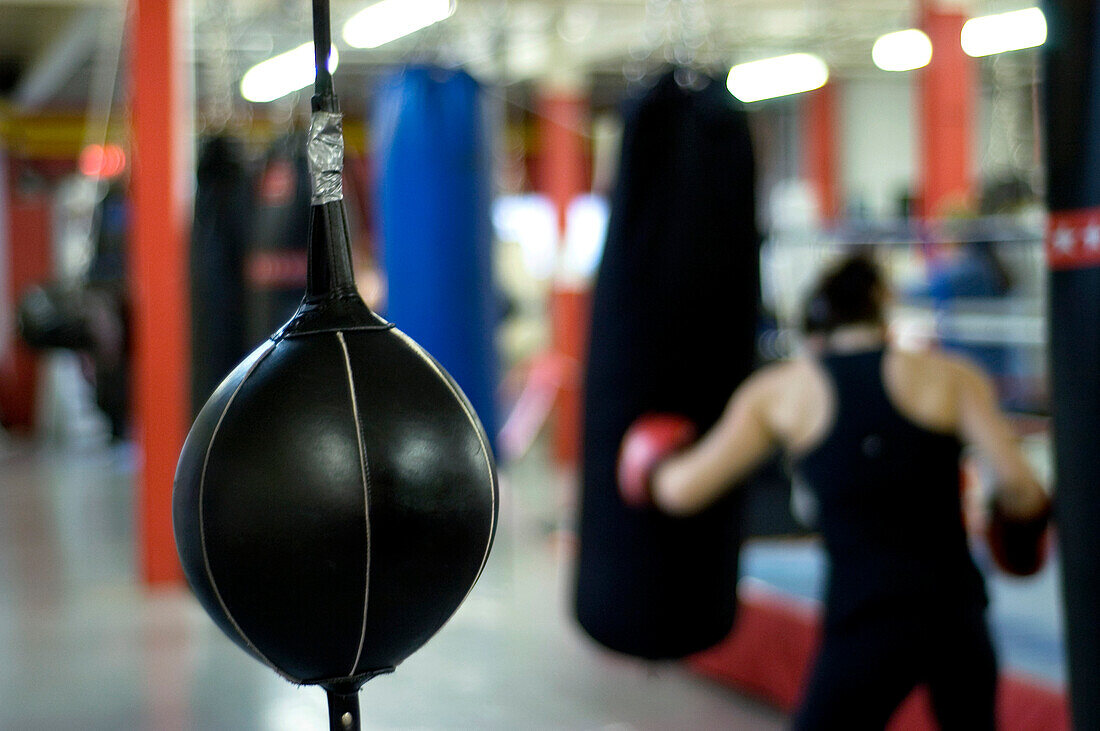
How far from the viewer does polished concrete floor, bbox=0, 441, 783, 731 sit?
3.75m

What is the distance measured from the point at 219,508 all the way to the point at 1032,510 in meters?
1.97

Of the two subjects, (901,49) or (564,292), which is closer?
(564,292)

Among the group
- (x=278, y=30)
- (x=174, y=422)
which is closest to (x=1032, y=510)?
(x=174, y=422)

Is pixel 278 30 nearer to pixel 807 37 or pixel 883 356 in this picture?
pixel 807 37

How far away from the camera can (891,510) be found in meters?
2.28

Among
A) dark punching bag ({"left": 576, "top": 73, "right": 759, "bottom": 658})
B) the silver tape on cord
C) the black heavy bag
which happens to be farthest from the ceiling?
the silver tape on cord

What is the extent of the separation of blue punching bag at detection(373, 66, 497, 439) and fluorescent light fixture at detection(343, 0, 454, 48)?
3584 millimetres

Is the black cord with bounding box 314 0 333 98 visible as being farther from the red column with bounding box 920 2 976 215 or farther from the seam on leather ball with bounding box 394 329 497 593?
the red column with bounding box 920 2 976 215

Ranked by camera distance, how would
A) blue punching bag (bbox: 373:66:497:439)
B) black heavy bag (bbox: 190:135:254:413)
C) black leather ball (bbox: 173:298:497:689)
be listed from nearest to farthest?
black leather ball (bbox: 173:298:497:689) < blue punching bag (bbox: 373:66:497:439) < black heavy bag (bbox: 190:135:254:413)

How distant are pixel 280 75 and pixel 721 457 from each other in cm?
885

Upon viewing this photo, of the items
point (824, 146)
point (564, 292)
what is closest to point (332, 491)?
point (564, 292)

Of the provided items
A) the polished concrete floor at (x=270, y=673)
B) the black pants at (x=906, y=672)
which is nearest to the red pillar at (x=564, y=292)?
the polished concrete floor at (x=270, y=673)

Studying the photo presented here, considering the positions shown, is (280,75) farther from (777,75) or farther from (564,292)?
(777,75)

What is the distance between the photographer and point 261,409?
81 cm
